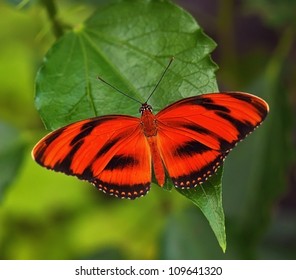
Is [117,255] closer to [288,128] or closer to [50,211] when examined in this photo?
[50,211]

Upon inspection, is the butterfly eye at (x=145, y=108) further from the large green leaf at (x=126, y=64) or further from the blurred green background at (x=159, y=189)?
the blurred green background at (x=159, y=189)

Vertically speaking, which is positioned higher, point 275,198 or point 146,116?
point 146,116

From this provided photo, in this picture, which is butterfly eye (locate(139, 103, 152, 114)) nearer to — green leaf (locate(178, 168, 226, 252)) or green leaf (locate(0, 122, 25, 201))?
green leaf (locate(178, 168, 226, 252))

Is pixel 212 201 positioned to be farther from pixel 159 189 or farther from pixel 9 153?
pixel 159 189

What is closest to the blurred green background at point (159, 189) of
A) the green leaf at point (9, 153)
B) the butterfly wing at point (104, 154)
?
the green leaf at point (9, 153)

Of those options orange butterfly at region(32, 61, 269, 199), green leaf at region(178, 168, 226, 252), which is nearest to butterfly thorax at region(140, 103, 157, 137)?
orange butterfly at region(32, 61, 269, 199)
